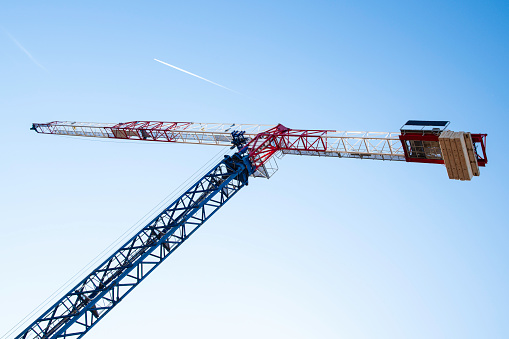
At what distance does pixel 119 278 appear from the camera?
33219 millimetres

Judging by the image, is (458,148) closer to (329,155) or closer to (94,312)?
(329,155)

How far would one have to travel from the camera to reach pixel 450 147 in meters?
32.5

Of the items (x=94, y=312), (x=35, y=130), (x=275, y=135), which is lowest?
(x=94, y=312)

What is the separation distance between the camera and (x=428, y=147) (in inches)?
1403

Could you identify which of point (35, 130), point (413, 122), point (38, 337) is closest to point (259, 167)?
point (413, 122)

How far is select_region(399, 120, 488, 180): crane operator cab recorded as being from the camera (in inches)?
1277

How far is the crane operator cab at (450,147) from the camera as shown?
32438mm

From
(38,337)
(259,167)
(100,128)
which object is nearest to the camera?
(38,337)

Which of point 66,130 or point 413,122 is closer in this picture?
point 413,122

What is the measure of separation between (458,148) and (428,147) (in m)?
3.44

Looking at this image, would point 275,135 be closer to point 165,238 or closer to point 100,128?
point 165,238

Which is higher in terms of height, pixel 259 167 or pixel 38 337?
pixel 259 167

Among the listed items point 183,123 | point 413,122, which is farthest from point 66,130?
point 413,122

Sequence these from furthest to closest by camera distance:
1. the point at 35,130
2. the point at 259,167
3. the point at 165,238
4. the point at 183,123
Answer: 1. the point at 35,130
2. the point at 183,123
3. the point at 259,167
4. the point at 165,238
